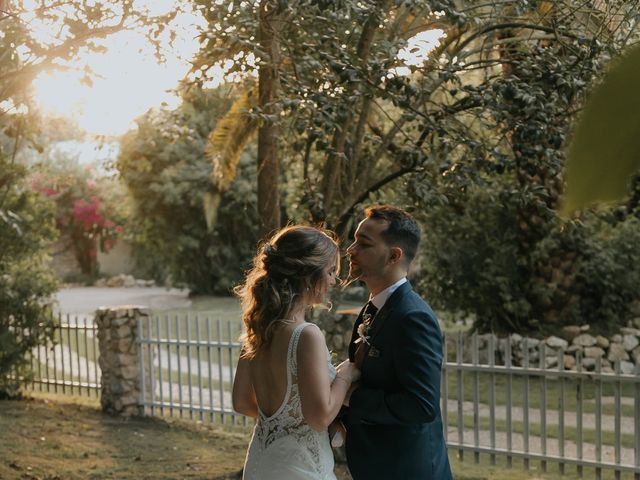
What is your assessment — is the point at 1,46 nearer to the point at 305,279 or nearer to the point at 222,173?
the point at 305,279

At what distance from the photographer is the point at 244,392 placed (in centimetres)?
317

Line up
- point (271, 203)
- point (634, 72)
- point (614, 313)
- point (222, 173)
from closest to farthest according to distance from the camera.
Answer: point (634, 72)
point (271, 203)
point (222, 173)
point (614, 313)

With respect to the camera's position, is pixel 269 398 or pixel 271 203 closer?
pixel 269 398

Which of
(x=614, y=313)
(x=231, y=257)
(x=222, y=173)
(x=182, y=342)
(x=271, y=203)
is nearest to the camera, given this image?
(x=271, y=203)

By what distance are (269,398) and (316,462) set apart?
9.9 inches

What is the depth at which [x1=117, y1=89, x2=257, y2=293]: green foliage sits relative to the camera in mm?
26688

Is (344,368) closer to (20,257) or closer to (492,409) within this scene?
(492,409)

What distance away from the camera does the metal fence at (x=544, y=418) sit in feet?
24.6

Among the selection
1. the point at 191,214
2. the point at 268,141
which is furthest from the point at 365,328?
the point at 191,214

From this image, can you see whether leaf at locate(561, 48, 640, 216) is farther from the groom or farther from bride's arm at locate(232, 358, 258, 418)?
bride's arm at locate(232, 358, 258, 418)

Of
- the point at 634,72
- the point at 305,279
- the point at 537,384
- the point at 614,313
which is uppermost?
the point at 634,72

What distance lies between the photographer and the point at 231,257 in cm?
2811

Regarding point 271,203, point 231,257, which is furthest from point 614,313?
point 231,257

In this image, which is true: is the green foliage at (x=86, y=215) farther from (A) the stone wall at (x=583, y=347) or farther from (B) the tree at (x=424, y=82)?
(B) the tree at (x=424, y=82)
